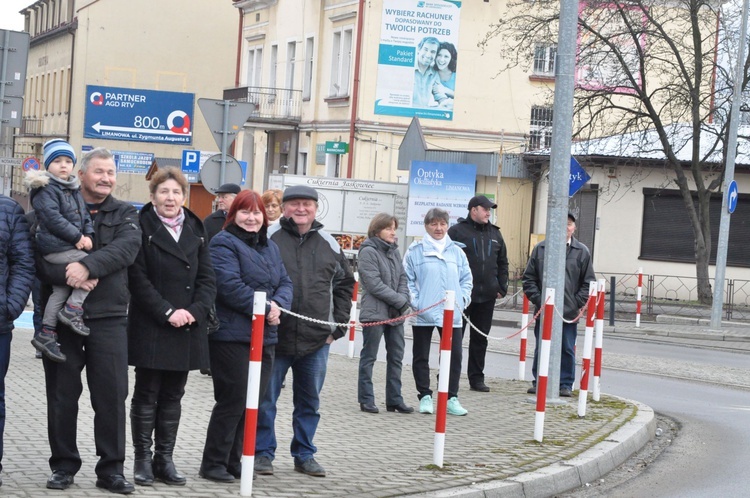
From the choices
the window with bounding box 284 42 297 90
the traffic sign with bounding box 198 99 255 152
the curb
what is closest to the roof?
the window with bounding box 284 42 297 90

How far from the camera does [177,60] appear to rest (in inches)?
2479

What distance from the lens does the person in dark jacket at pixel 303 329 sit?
7934mm

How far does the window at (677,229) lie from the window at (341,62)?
1162cm

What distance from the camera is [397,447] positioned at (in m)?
9.33

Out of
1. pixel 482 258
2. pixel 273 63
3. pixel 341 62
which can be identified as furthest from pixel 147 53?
pixel 482 258

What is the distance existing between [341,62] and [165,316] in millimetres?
35982

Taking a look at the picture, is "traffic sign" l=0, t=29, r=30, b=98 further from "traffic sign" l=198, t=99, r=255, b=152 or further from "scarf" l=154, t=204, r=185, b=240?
"scarf" l=154, t=204, r=185, b=240

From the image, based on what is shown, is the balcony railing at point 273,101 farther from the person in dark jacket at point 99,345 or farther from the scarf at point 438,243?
the person in dark jacket at point 99,345

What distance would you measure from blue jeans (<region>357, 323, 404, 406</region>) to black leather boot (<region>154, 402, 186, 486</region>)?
157 inches

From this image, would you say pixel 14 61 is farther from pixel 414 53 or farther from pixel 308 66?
pixel 308 66

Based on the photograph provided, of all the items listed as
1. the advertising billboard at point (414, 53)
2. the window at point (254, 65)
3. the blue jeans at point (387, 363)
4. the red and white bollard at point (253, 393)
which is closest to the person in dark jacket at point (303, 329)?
the red and white bollard at point (253, 393)

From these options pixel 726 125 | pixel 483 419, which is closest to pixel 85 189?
pixel 483 419

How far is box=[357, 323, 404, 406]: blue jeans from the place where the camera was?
11336 millimetres

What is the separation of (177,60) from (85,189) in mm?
57249
